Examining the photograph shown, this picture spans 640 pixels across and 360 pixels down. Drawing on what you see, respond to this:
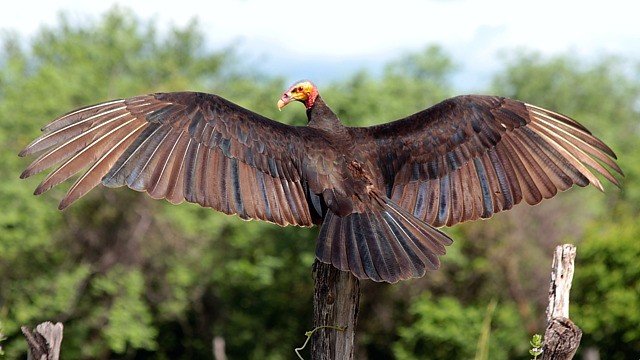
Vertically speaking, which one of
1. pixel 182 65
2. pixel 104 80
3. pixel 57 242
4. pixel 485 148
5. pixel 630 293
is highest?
pixel 182 65

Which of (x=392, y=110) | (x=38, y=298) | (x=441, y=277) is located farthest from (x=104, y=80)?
(x=441, y=277)

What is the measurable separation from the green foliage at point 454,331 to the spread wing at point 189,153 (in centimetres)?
974

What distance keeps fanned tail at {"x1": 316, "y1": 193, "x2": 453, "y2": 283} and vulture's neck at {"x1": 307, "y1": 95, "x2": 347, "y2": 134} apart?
0.57 metres

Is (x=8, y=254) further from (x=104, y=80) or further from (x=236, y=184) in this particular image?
(x=236, y=184)

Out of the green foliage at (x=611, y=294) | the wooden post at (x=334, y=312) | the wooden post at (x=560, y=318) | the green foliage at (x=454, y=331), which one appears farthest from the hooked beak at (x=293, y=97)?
the green foliage at (x=454, y=331)

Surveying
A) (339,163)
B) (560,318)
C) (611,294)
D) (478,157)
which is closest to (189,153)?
(339,163)

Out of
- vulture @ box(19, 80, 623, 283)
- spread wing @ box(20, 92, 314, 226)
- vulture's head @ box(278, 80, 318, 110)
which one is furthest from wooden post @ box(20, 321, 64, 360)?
vulture's head @ box(278, 80, 318, 110)

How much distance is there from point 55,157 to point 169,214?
1111cm

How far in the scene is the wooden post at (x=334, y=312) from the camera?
4.20 meters

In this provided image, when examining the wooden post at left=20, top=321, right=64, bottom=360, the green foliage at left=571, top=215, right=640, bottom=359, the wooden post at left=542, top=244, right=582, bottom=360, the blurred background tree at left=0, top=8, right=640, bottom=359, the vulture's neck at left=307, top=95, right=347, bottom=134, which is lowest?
the wooden post at left=20, top=321, right=64, bottom=360

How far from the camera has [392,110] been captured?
48.3 ft

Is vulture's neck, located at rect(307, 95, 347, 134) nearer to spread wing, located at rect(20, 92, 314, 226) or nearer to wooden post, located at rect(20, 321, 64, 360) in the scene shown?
spread wing, located at rect(20, 92, 314, 226)

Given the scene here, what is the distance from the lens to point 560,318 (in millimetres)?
3664

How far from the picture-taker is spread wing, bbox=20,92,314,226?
436cm
